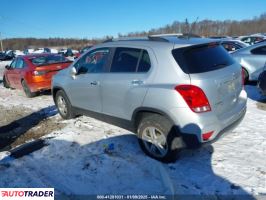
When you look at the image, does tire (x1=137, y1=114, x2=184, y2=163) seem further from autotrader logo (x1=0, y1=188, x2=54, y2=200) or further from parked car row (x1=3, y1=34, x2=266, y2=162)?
autotrader logo (x1=0, y1=188, x2=54, y2=200)

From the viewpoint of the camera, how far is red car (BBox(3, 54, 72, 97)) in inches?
367

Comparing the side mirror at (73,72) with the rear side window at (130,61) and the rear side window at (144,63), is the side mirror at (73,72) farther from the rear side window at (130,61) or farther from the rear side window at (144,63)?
the rear side window at (144,63)

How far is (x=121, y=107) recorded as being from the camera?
15.3 feet

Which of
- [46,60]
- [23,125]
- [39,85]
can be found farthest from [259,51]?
[23,125]

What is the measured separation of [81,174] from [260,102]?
5.48 metres

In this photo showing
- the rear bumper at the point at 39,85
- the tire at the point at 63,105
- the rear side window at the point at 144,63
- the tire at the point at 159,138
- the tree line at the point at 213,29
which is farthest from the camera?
the tree line at the point at 213,29

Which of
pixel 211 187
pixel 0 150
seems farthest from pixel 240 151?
pixel 0 150

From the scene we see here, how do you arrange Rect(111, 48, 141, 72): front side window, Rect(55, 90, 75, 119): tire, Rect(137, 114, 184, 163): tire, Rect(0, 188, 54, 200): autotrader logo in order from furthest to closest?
1. Rect(55, 90, 75, 119): tire
2. Rect(111, 48, 141, 72): front side window
3. Rect(137, 114, 184, 163): tire
4. Rect(0, 188, 54, 200): autotrader logo

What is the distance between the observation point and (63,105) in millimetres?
6734

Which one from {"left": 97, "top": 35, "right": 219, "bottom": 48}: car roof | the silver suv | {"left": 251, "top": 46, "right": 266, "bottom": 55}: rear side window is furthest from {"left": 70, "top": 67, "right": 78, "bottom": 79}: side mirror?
{"left": 251, "top": 46, "right": 266, "bottom": 55}: rear side window

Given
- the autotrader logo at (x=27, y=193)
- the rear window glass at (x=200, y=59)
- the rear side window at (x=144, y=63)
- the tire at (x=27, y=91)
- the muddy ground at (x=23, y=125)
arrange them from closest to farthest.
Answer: the autotrader logo at (x=27, y=193) → the rear window glass at (x=200, y=59) → the rear side window at (x=144, y=63) → the muddy ground at (x=23, y=125) → the tire at (x=27, y=91)

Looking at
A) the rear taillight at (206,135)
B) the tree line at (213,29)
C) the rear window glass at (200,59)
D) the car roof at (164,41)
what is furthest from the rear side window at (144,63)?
the tree line at (213,29)

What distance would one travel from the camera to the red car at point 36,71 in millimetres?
9312

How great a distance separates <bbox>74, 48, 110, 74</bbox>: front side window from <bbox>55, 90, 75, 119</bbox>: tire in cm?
92
